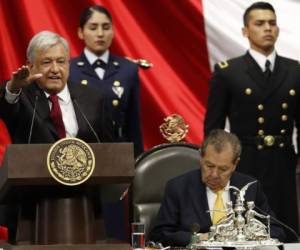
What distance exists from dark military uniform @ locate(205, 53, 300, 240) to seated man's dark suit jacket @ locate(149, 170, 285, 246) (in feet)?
3.12

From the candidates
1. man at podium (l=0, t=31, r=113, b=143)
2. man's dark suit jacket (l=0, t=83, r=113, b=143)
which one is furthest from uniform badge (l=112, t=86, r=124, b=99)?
man at podium (l=0, t=31, r=113, b=143)

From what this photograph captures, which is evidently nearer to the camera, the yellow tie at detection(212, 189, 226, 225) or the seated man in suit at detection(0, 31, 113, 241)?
the seated man in suit at detection(0, 31, 113, 241)

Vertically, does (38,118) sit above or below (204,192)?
above

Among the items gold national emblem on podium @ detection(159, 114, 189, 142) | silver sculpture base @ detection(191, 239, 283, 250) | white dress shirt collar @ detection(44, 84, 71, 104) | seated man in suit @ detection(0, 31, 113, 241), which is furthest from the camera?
gold national emblem on podium @ detection(159, 114, 189, 142)

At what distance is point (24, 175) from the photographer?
237cm

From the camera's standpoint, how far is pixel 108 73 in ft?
15.8

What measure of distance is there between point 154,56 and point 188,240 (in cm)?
227

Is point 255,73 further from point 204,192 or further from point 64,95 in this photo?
point 64,95

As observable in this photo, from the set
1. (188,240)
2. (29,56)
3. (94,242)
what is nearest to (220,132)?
(188,240)

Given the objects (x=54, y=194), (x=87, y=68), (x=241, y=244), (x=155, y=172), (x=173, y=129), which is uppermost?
(x=87, y=68)

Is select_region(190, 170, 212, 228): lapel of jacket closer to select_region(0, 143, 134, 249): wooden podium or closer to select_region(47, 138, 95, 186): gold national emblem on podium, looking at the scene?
select_region(0, 143, 134, 249): wooden podium

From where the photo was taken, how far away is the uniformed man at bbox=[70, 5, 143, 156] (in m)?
4.74

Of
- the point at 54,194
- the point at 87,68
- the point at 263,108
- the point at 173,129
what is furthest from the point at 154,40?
the point at 54,194

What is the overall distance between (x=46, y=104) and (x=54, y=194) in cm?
54
